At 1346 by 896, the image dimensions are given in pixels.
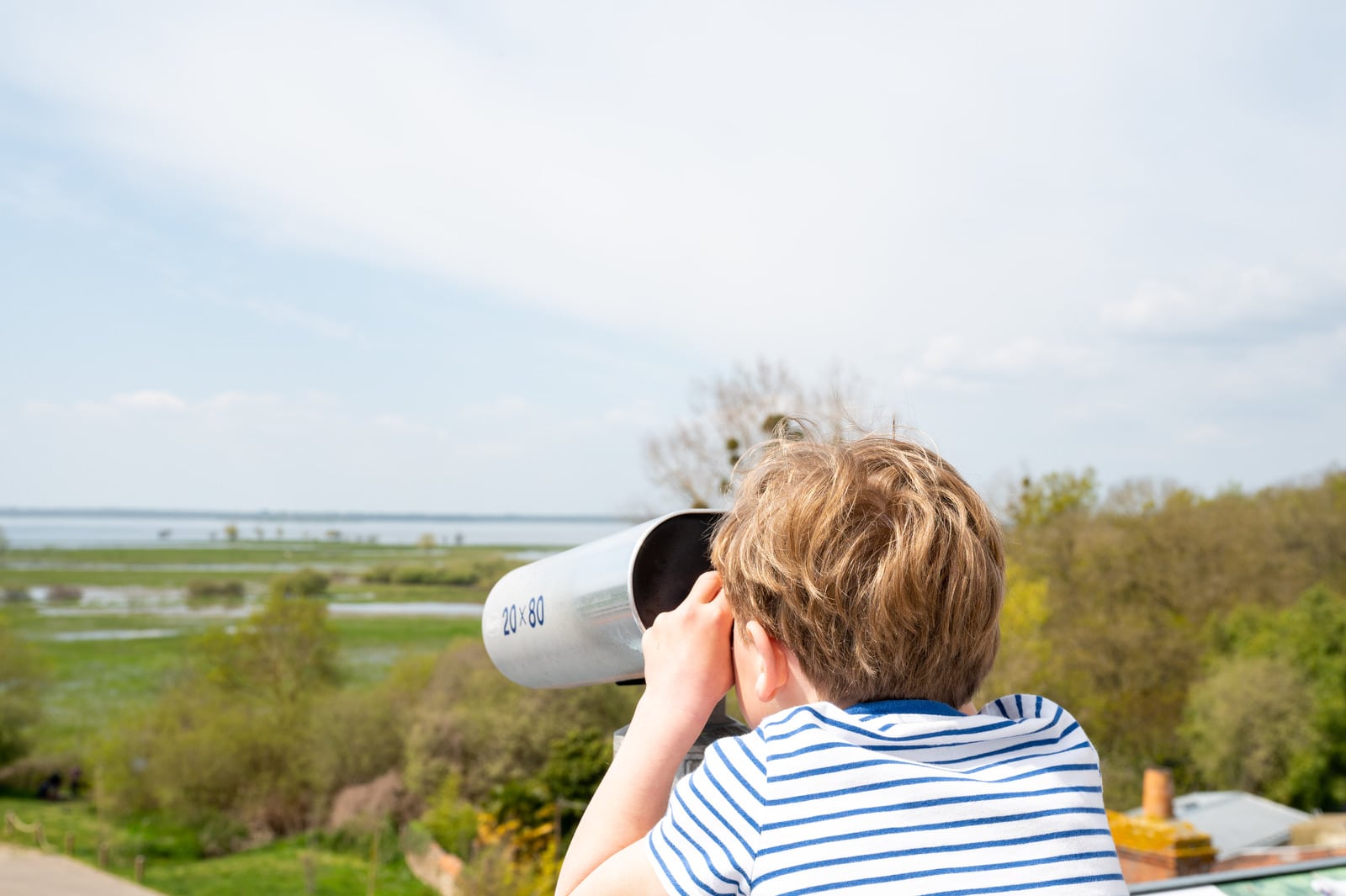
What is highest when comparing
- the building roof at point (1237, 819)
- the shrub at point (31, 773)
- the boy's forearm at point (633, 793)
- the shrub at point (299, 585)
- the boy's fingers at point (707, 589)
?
the boy's fingers at point (707, 589)

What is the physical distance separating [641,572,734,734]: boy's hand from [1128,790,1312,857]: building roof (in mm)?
13159

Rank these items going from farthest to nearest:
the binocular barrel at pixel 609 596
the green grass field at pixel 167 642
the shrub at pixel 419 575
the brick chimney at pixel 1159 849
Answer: the shrub at pixel 419 575 < the green grass field at pixel 167 642 < the brick chimney at pixel 1159 849 < the binocular barrel at pixel 609 596

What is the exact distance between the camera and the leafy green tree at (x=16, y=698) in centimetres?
2038

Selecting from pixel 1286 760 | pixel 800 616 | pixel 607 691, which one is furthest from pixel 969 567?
pixel 1286 760

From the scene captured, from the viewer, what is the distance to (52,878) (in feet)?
51.3

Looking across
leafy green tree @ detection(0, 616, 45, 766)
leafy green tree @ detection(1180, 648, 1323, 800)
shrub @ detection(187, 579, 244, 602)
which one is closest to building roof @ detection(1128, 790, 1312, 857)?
leafy green tree @ detection(1180, 648, 1323, 800)

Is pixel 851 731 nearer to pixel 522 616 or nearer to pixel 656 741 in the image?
pixel 656 741

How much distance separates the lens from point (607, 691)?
566 inches

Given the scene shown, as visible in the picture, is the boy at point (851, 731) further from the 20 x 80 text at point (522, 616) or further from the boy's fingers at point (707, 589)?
the 20 x 80 text at point (522, 616)

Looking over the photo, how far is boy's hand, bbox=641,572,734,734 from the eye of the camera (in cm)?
84

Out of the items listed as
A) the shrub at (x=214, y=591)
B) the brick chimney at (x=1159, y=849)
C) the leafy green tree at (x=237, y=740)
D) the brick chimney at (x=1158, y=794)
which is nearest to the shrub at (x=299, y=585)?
the leafy green tree at (x=237, y=740)

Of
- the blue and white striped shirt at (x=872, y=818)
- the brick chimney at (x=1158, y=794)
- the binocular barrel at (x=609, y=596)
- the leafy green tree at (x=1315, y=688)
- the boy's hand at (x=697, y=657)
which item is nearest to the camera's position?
the blue and white striped shirt at (x=872, y=818)

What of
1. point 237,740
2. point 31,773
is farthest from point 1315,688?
point 31,773

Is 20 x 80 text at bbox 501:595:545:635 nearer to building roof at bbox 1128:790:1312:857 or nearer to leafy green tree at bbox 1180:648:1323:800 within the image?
building roof at bbox 1128:790:1312:857
